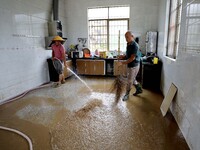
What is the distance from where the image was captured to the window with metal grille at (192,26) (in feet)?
6.04

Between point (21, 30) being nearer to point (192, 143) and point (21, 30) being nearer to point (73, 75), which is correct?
point (73, 75)

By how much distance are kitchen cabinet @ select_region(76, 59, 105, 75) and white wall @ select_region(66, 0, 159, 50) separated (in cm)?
108

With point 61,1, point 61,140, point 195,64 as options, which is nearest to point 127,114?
point 61,140

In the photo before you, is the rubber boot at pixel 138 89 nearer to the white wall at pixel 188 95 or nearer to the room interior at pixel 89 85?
the room interior at pixel 89 85

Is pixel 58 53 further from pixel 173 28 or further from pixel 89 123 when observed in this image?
pixel 173 28

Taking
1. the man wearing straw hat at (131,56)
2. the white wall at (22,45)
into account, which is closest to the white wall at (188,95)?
the man wearing straw hat at (131,56)

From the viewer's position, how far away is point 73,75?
234 inches

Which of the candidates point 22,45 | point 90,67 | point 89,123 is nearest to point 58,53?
point 22,45

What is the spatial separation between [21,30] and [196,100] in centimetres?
406

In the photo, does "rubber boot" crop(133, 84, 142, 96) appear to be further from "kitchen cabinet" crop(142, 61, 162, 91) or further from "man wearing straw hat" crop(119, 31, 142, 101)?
"kitchen cabinet" crop(142, 61, 162, 91)

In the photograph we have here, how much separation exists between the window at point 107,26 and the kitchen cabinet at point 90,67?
0.83 meters

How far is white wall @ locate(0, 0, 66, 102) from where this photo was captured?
338 cm

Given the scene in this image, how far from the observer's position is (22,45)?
3895 millimetres

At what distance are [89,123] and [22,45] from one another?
2.82 metres
